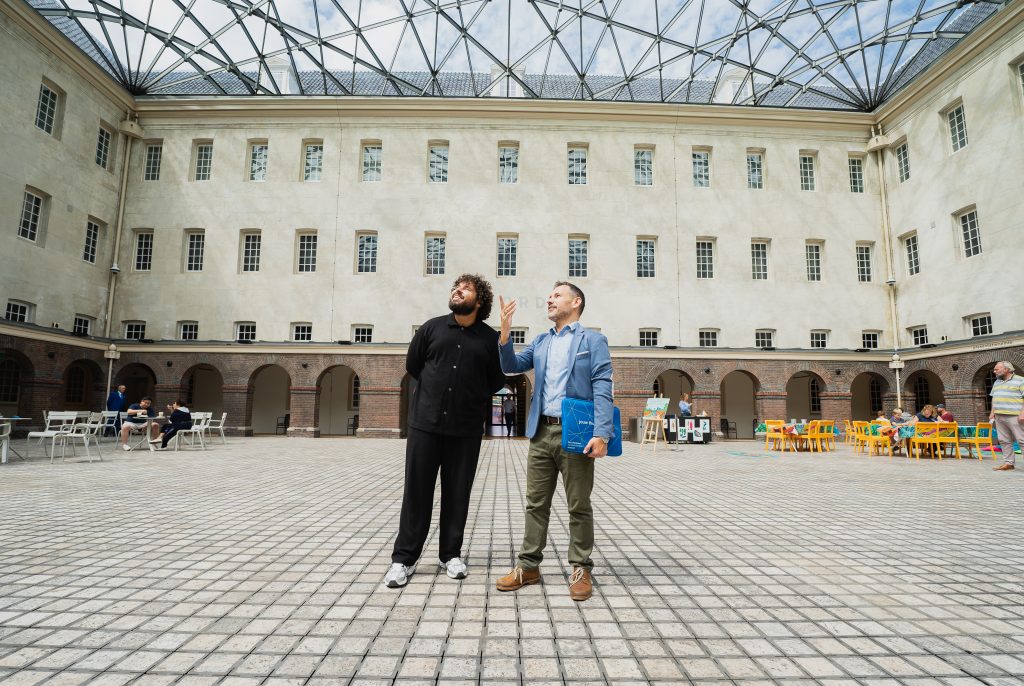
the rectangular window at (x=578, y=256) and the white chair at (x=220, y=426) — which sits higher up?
the rectangular window at (x=578, y=256)

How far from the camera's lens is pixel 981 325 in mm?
21031

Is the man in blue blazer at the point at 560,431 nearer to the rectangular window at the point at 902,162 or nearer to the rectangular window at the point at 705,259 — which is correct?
the rectangular window at the point at 705,259

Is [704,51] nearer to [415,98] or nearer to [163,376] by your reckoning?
[415,98]

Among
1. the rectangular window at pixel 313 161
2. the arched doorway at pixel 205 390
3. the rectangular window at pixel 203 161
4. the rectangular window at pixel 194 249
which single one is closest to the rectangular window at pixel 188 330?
the rectangular window at pixel 194 249

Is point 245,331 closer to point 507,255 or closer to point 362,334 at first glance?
point 362,334

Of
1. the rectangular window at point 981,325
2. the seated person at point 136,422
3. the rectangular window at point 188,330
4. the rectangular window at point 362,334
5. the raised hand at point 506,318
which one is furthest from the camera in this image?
the rectangular window at point 188,330

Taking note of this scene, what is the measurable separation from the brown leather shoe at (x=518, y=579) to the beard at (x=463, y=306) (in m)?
2.11

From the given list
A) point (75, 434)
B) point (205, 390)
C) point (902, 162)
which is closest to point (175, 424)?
point (75, 434)

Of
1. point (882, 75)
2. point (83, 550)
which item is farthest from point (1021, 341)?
point (83, 550)

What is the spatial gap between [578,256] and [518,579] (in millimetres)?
22423

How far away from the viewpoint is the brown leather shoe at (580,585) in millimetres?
3811

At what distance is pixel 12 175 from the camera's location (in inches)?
776

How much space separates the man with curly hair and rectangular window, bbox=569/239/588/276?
21.1 metres

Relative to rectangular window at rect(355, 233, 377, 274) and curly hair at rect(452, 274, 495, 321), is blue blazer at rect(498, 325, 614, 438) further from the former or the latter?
rectangular window at rect(355, 233, 377, 274)
